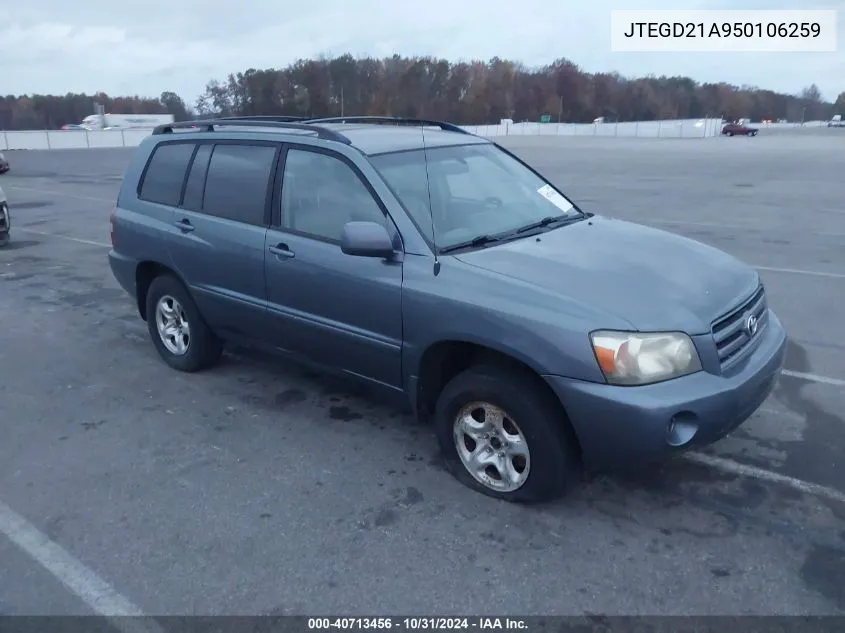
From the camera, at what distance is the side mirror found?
3742mm

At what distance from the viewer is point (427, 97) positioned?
8775 cm

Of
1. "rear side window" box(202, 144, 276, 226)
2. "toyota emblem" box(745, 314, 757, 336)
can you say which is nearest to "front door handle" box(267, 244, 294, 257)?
"rear side window" box(202, 144, 276, 226)

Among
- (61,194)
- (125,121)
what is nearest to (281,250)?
(61,194)

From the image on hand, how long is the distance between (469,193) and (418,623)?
A: 253cm

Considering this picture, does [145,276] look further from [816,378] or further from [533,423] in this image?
[816,378]

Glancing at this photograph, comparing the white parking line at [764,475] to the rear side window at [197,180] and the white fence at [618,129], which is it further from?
the white fence at [618,129]

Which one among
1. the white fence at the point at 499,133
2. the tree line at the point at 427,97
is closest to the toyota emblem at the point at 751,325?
the white fence at the point at 499,133

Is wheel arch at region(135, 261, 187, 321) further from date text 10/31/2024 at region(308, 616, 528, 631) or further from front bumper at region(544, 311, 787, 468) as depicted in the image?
front bumper at region(544, 311, 787, 468)

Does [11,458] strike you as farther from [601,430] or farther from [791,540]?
[791,540]

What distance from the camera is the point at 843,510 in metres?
3.54

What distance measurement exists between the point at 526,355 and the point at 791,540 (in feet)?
4.83

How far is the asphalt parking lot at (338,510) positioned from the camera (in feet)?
9.94

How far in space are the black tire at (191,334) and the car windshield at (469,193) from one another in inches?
80.5

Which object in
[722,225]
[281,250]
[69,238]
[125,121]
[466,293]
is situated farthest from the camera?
[125,121]
